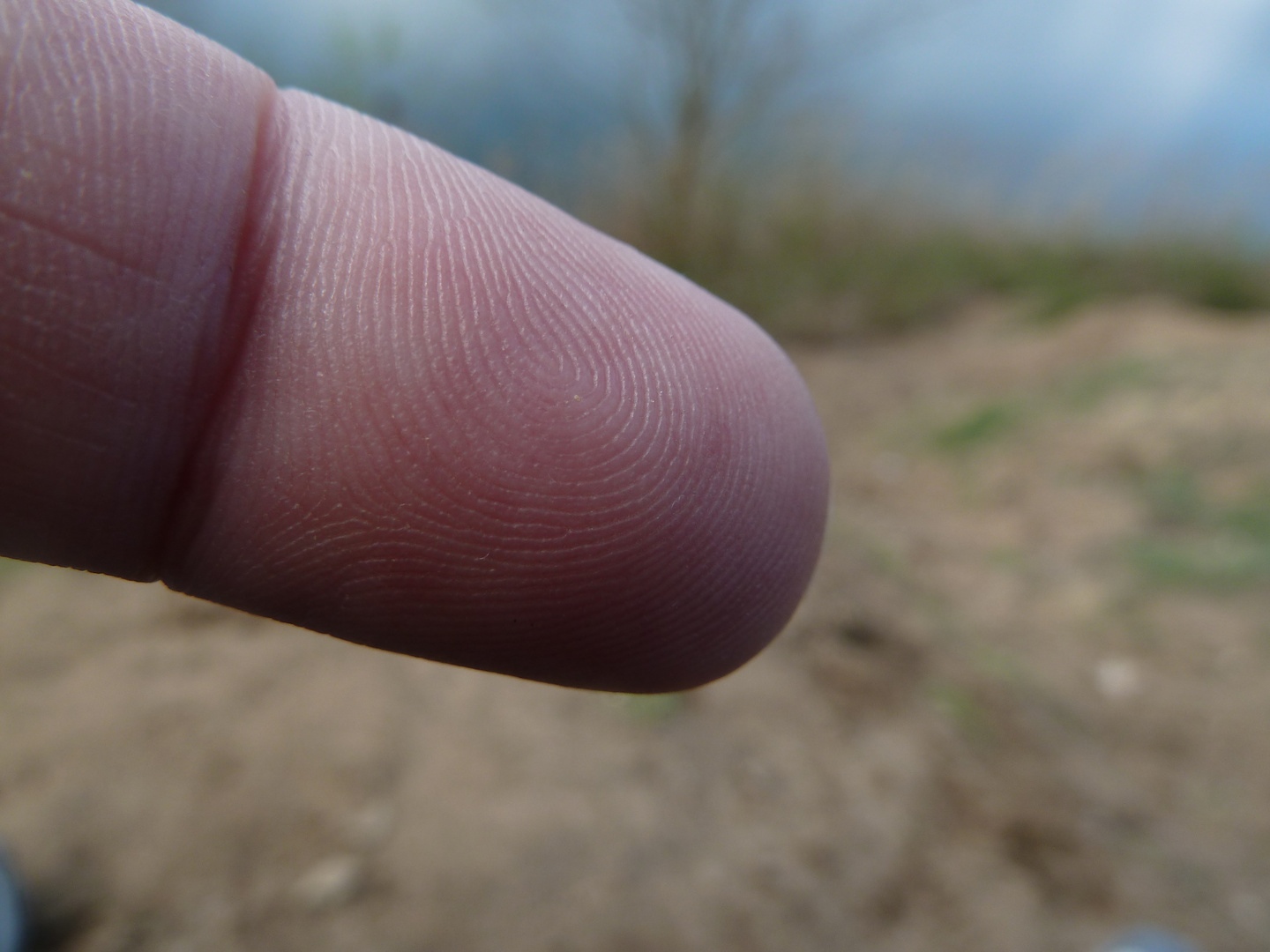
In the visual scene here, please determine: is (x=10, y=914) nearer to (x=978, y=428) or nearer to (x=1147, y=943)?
(x=1147, y=943)

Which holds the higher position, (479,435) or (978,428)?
(479,435)

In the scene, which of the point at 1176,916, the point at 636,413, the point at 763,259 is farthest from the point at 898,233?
the point at 636,413

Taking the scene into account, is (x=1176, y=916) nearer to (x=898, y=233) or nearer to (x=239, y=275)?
(x=239, y=275)

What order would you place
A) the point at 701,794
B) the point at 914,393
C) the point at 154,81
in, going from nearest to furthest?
the point at 154,81
the point at 701,794
the point at 914,393

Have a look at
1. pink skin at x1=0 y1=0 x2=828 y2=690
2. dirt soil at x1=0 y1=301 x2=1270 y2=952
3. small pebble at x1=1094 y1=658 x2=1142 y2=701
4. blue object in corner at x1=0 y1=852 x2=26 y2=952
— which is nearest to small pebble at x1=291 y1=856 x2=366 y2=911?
dirt soil at x1=0 y1=301 x2=1270 y2=952

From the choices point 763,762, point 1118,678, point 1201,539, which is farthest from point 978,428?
point 763,762

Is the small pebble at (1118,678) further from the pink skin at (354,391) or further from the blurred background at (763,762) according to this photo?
the pink skin at (354,391)

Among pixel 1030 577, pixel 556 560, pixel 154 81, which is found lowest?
pixel 1030 577
